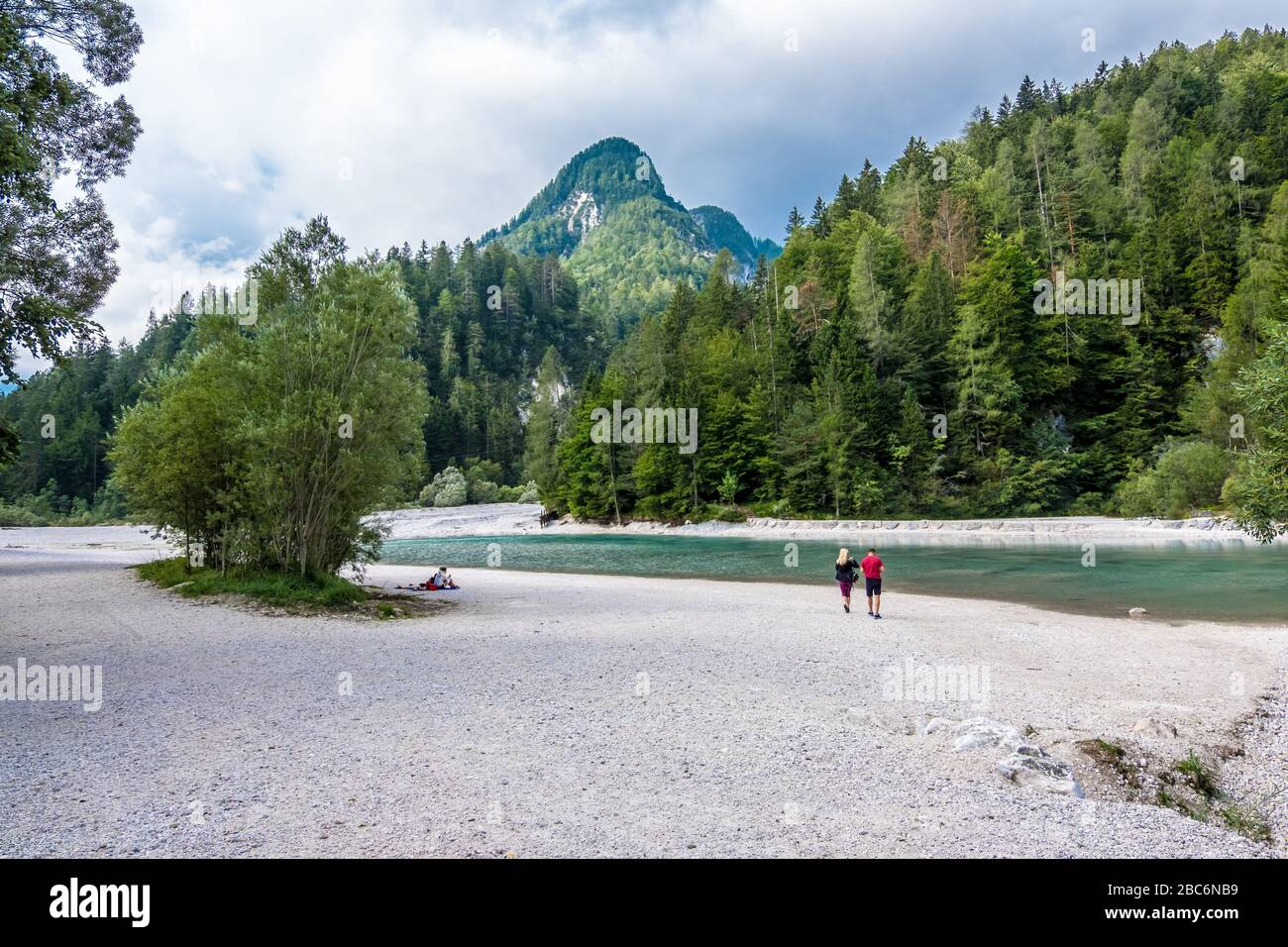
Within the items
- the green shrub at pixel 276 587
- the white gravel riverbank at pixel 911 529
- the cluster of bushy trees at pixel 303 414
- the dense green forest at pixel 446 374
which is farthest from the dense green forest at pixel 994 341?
the green shrub at pixel 276 587

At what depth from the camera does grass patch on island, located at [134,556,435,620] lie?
16.5 metres

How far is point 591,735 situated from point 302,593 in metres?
13.0

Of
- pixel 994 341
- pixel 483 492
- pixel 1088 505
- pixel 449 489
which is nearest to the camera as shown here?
pixel 1088 505

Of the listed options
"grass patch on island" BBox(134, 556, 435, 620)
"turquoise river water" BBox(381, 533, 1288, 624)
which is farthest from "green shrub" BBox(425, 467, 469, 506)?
"grass patch on island" BBox(134, 556, 435, 620)

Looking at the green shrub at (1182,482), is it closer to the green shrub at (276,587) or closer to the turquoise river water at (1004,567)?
the turquoise river water at (1004,567)

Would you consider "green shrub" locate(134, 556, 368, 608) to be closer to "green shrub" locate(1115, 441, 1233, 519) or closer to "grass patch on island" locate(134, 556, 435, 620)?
"grass patch on island" locate(134, 556, 435, 620)

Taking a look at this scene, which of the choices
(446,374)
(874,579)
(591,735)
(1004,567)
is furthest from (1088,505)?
(446,374)

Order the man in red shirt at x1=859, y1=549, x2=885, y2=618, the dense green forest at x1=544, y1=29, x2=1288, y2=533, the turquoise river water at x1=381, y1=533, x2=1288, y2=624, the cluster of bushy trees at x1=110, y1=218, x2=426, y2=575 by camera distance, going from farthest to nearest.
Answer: the dense green forest at x1=544, y1=29, x2=1288, y2=533 < the turquoise river water at x1=381, y1=533, x2=1288, y2=624 < the cluster of bushy trees at x1=110, y1=218, x2=426, y2=575 < the man in red shirt at x1=859, y1=549, x2=885, y2=618

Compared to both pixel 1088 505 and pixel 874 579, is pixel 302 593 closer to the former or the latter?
pixel 874 579

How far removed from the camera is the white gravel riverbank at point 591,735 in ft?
16.0

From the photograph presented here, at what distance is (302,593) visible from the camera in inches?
665

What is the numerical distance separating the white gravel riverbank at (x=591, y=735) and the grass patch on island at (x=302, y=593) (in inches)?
50.1

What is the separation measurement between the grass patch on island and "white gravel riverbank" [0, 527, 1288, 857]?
1273 millimetres
